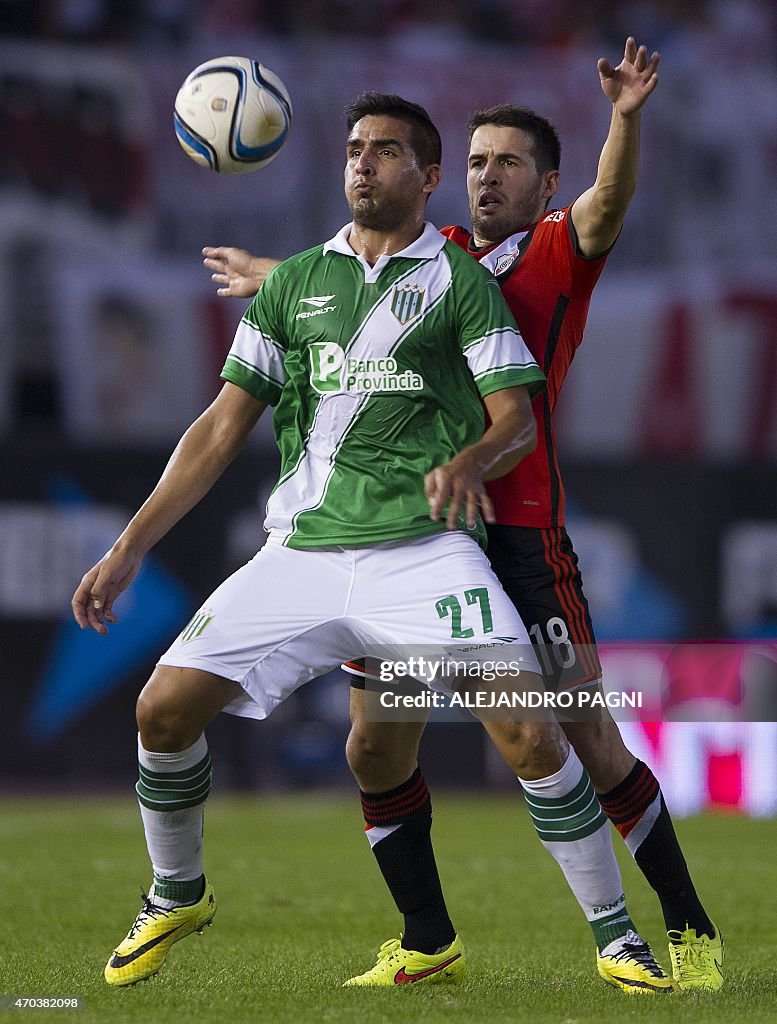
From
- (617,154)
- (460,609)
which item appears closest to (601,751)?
(460,609)

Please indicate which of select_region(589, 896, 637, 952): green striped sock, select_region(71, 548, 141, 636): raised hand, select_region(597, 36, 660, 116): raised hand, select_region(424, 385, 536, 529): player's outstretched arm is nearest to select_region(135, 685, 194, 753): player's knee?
select_region(71, 548, 141, 636): raised hand

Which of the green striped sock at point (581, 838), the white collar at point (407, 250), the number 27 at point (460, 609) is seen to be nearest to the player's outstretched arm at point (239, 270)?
the white collar at point (407, 250)

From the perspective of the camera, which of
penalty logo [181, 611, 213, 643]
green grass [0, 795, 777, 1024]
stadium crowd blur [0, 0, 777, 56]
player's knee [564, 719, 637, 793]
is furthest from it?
stadium crowd blur [0, 0, 777, 56]

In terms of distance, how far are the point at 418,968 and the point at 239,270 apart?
216 cm

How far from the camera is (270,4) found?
16141 millimetres

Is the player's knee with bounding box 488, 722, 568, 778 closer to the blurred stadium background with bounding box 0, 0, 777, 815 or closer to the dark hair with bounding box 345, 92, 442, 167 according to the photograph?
the dark hair with bounding box 345, 92, 442, 167

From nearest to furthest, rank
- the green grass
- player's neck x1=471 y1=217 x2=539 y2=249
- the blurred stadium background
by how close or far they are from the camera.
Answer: the green grass, player's neck x1=471 y1=217 x2=539 y2=249, the blurred stadium background

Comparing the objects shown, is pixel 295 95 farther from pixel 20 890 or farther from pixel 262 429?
pixel 20 890

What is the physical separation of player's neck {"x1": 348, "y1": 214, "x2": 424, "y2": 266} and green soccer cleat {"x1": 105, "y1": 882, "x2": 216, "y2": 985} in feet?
6.01

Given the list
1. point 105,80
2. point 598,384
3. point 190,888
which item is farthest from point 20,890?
point 105,80

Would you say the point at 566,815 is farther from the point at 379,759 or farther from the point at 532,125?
the point at 532,125

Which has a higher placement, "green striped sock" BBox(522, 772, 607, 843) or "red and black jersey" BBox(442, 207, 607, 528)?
"red and black jersey" BBox(442, 207, 607, 528)

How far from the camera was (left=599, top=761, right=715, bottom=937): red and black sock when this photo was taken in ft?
15.1

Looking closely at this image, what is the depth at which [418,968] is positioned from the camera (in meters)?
4.62
